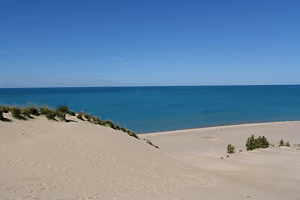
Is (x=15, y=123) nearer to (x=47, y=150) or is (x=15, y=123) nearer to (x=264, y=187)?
(x=47, y=150)

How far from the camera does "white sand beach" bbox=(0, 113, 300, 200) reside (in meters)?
5.95

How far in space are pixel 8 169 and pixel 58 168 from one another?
1653mm

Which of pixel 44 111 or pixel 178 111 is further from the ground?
pixel 44 111

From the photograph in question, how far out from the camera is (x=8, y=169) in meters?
6.55

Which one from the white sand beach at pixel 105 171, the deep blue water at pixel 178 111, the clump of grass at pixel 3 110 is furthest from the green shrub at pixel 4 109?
the deep blue water at pixel 178 111

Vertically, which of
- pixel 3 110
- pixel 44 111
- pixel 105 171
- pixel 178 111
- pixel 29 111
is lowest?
pixel 178 111

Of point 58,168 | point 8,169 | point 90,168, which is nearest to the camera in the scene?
point 8,169

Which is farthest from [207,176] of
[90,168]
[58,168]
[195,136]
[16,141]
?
[195,136]

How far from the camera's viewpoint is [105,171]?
8.12 m

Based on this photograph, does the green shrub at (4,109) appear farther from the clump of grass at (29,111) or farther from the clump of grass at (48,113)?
the clump of grass at (48,113)

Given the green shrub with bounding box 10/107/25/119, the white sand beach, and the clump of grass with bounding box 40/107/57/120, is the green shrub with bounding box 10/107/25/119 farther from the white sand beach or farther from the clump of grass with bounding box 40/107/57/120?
the clump of grass with bounding box 40/107/57/120

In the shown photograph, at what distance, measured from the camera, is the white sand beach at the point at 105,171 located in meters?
5.95

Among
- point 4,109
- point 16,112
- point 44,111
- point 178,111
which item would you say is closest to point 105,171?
point 16,112

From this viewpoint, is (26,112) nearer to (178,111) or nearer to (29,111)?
(29,111)
